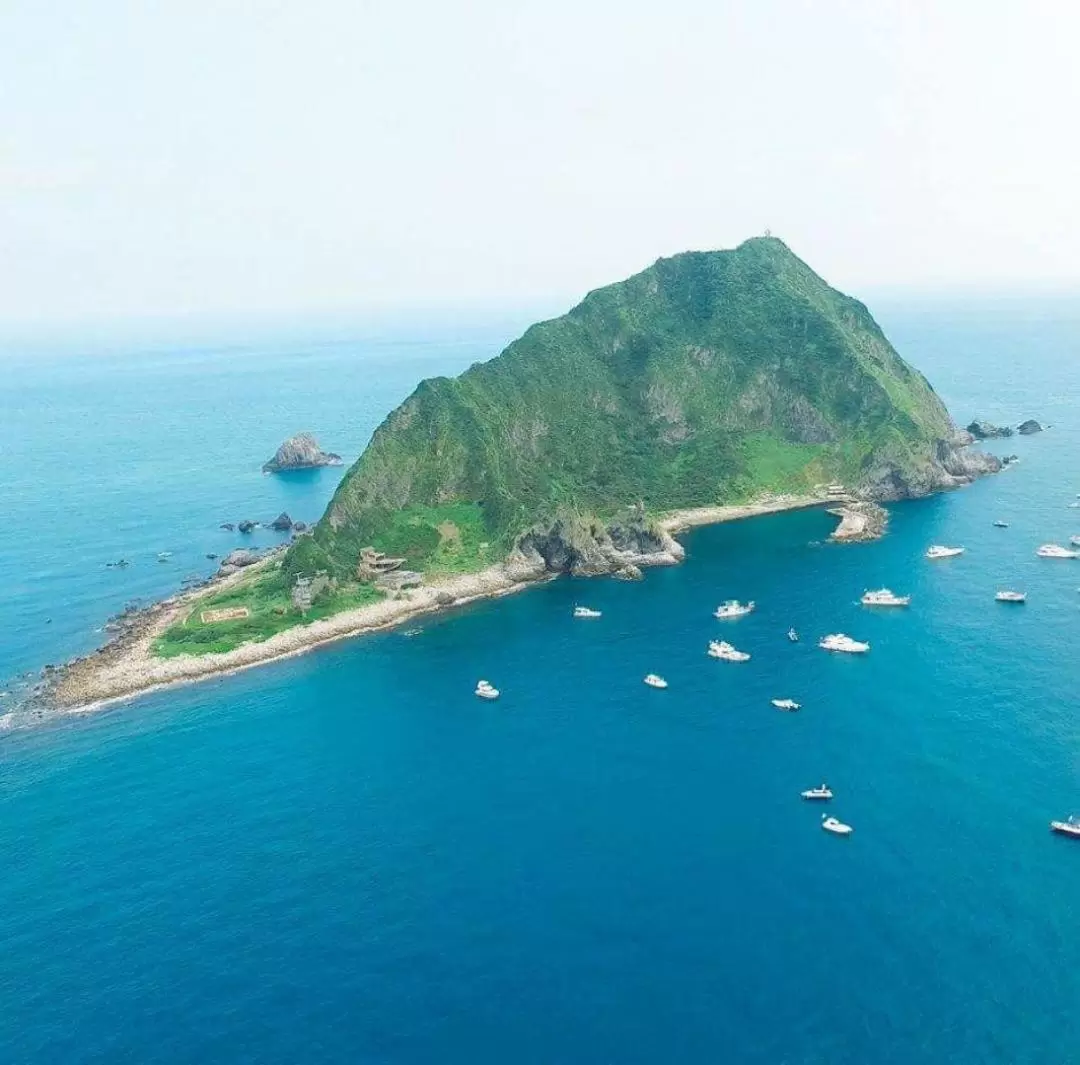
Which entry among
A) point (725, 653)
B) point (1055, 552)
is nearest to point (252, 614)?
point (725, 653)

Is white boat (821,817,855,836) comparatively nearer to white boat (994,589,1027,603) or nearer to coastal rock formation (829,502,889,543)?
white boat (994,589,1027,603)

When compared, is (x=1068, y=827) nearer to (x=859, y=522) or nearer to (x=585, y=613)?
(x=585, y=613)

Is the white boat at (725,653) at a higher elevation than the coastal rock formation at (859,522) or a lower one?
lower

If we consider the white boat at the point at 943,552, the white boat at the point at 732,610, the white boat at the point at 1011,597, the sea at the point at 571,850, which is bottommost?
the sea at the point at 571,850

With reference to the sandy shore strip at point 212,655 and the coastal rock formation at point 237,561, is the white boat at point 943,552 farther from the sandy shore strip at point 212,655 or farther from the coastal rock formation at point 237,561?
the coastal rock formation at point 237,561

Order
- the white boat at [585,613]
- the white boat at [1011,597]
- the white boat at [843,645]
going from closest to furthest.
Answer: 1. the white boat at [843,645]
2. the white boat at [1011,597]
3. the white boat at [585,613]

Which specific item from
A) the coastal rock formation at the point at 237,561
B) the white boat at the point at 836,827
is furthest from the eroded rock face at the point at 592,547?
the white boat at the point at 836,827

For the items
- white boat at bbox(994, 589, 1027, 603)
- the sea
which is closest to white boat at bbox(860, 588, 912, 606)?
the sea

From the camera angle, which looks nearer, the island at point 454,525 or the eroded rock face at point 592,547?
the island at point 454,525
